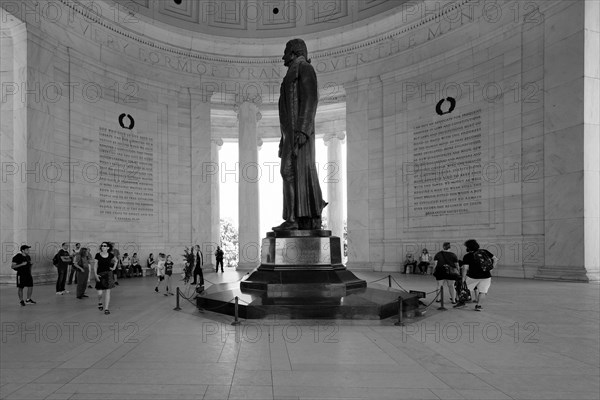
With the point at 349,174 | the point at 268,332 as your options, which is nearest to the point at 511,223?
the point at 349,174

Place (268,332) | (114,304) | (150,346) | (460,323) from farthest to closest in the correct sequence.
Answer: (114,304) < (460,323) < (268,332) < (150,346)

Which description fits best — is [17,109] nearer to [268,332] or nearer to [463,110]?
[268,332]

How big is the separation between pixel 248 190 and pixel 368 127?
707cm

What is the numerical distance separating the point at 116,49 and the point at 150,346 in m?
18.0

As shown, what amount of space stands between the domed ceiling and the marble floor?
60.2 feet

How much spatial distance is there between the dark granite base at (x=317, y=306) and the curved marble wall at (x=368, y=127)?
9.48 meters

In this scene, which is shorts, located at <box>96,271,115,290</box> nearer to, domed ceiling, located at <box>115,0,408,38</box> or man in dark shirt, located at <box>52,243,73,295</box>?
man in dark shirt, located at <box>52,243,73,295</box>

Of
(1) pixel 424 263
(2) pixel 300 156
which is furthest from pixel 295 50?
(1) pixel 424 263

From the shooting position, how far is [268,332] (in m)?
7.05

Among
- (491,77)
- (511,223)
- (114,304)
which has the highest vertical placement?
(491,77)

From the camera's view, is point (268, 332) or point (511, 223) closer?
point (268, 332)

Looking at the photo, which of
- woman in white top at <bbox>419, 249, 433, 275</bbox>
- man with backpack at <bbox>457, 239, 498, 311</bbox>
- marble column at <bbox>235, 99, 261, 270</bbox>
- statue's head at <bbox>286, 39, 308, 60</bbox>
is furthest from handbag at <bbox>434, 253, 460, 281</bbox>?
marble column at <bbox>235, 99, 261, 270</bbox>

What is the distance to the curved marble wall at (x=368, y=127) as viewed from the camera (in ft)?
50.9

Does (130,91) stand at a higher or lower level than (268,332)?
higher
